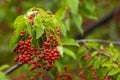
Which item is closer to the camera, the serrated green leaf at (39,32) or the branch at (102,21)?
the serrated green leaf at (39,32)

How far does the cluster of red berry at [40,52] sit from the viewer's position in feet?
9.17

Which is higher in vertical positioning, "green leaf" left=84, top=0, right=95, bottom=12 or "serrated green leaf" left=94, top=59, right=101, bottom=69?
"green leaf" left=84, top=0, right=95, bottom=12

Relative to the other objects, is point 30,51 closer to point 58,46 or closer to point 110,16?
point 58,46

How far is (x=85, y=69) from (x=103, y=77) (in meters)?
0.27

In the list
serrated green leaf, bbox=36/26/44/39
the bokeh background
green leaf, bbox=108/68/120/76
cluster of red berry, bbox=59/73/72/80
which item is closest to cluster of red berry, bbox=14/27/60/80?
serrated green leaf, bbox=36/26/44/39

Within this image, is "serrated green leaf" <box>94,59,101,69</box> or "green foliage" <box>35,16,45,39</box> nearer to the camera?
"green foliage" <box>35,16,45,39</box>

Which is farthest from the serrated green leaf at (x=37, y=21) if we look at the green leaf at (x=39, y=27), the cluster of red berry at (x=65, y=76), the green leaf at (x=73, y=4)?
the green leaf at (x=73, y=4)

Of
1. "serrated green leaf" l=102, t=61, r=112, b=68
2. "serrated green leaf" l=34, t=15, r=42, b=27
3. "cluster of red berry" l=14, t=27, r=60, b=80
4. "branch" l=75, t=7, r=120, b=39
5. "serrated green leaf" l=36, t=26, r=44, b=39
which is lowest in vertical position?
"serrated green leaf" l=102, t=61, r=112, b=68

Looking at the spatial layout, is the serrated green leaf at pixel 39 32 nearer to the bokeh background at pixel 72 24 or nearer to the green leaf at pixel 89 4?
the green leaf at pixel 89 4

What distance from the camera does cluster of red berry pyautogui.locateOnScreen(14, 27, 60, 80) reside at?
2.79 meters

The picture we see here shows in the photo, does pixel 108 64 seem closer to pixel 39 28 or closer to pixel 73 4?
pixel 39 28

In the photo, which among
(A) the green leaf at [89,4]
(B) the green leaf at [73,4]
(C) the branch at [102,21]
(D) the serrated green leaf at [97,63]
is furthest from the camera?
(C) the branch at [102,21]

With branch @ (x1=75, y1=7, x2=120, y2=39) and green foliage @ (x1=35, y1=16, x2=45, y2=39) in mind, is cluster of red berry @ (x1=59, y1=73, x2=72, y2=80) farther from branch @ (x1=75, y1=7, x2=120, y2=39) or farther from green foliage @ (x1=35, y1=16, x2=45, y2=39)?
branch @ (x1=75, y1=7, x2=120, y2=39)

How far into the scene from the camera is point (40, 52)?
9.23ft
